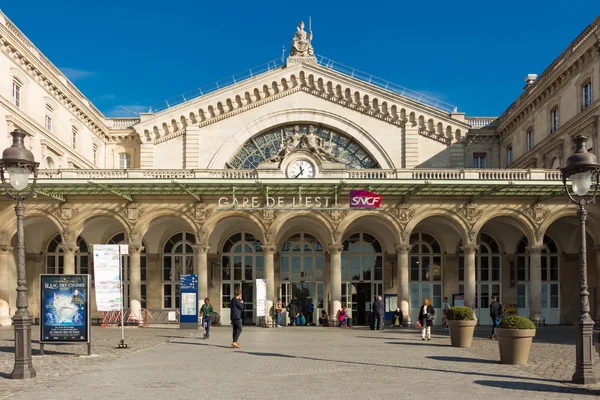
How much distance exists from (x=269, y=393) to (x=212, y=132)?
3314 cm

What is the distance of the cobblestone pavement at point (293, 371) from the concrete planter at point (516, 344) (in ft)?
1.58

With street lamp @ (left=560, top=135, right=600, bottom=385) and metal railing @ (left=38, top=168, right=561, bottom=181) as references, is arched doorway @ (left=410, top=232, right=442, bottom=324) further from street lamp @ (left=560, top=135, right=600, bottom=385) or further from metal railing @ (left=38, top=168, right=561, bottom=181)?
street lamp @ (left=560, top=135, right=600, bottom=385)

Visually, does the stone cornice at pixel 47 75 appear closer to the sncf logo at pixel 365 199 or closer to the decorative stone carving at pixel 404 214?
Answer: the sncf logo at pixel 365 199

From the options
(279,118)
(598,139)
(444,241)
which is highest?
(279,118)

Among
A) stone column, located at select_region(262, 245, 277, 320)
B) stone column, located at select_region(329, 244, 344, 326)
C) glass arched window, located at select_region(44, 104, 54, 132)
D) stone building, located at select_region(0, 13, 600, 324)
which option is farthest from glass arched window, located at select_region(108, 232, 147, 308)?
stone column, located at select_region(329, 244, 344, 326)

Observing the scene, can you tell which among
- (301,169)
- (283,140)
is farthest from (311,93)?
(301,169)

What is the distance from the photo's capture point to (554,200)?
3391 cm

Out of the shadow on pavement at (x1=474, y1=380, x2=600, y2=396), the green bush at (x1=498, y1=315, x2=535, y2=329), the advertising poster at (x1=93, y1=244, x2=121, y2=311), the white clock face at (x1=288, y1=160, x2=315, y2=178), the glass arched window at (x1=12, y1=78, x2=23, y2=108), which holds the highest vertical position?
the glass arched window at (x1=12, y1=78, x2=23, y2=108)

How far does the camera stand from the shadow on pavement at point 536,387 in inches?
512

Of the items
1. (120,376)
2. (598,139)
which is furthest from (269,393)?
(598,139)

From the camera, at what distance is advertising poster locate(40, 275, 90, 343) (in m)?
18.9

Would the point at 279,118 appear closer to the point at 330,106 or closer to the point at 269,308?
the point at 330,106

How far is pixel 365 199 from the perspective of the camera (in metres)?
32.7

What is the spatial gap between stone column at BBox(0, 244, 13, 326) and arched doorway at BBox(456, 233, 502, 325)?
1001 inches
